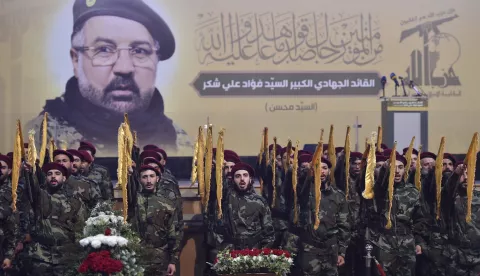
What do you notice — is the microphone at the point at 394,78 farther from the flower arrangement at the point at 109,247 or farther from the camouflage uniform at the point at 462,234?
the flower arrangement at the point at 109,247

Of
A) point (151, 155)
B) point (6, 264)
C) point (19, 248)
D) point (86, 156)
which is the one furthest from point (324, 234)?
point (6, 264)

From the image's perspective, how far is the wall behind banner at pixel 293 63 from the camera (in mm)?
15047

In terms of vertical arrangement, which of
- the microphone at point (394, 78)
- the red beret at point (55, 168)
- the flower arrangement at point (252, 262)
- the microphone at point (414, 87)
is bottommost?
the flower arrangement at point (252, 262)

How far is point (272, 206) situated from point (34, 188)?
248cm

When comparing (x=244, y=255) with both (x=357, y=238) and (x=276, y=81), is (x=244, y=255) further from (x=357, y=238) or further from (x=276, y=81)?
(x=276, y=81)

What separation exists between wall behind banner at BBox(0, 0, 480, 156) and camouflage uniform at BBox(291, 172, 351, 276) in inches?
235

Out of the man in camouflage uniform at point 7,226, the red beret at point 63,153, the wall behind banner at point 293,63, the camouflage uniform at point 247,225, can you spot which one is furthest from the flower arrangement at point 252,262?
the wall behind banner at point 293,63

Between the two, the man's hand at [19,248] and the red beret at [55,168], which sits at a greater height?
the red beret at [55,168]

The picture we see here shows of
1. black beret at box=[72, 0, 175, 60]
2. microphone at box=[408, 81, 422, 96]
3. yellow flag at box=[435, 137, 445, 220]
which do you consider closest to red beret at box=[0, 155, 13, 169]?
yellow flag at box=[435, 137, 445, 220]

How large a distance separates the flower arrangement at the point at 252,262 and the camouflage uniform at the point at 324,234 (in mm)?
841

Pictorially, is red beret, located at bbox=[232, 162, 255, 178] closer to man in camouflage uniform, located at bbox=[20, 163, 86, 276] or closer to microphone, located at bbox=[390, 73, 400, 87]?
man in camouflage uniform, located at bbox=[20, 163, 86, 276]

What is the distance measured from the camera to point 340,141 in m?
14.8

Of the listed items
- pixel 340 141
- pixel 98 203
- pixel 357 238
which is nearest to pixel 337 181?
pixel 357 238

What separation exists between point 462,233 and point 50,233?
390cm
